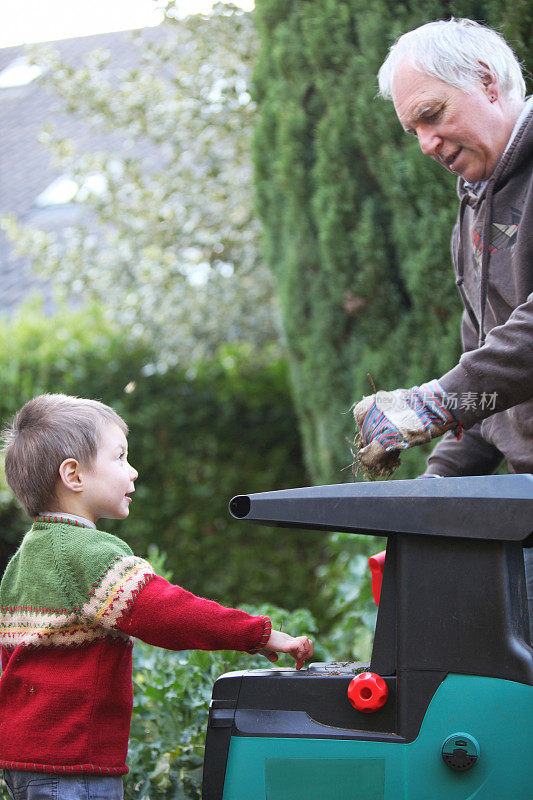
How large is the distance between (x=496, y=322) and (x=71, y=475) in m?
1.08

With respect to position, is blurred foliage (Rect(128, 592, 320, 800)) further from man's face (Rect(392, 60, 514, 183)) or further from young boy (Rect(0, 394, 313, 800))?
man's face (Rect(392, 60, 514, 183))

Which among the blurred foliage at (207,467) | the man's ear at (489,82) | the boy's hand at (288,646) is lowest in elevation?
the blurred foliage at (207,467)

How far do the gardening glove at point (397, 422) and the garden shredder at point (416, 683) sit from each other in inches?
7.4

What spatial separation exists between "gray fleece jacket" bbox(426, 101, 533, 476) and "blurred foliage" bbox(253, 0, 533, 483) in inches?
40.1

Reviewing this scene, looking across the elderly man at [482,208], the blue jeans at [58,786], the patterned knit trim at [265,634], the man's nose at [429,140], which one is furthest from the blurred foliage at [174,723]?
the man's nose at [429,140]

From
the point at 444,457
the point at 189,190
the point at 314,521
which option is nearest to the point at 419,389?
the point at 314,521

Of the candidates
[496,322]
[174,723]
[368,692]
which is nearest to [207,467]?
[174,723]

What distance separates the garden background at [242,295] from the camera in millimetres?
3328

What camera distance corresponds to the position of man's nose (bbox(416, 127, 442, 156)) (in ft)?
6.50

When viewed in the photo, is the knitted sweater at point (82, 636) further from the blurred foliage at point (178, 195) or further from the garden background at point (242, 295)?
the blurred foliage at point (178, 195)

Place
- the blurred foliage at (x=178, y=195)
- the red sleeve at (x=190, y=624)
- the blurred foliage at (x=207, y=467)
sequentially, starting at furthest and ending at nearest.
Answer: the blurred foliage at (x=178, y=195), the blurred foliage at (x=207, y=467), the red sleeve at (x=190, y=624)

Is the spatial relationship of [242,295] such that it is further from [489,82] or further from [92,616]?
[92,616]

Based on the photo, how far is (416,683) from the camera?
1448mm

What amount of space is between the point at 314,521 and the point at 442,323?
2.04m
